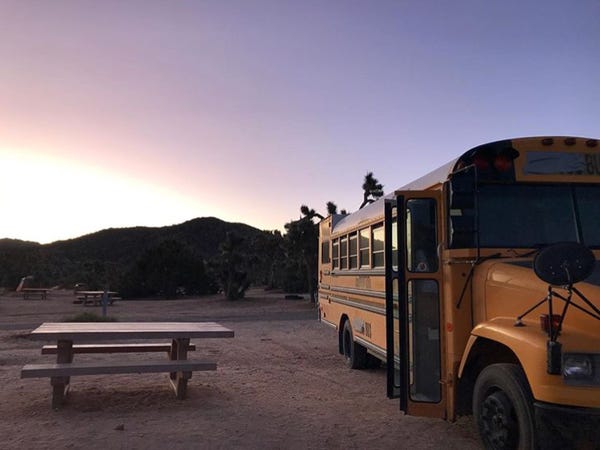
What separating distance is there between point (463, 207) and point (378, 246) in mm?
2968

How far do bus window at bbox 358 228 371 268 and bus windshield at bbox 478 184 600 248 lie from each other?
3316 mm

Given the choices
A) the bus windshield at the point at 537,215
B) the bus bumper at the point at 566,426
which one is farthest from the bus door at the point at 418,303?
the bus bumper at the point at 566,426

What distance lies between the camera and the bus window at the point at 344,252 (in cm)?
1002

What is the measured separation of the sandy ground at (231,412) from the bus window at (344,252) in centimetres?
178

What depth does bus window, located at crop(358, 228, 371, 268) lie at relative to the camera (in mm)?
8487

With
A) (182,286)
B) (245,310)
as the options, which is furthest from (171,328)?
(182,286)

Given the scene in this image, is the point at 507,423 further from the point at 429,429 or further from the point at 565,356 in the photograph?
the point at 429,429

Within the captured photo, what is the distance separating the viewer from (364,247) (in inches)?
343

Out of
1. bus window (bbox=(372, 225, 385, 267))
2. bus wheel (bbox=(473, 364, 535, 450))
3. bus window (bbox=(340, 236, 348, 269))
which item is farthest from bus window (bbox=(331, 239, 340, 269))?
bus wheel (bbox=(473, 364, 535, 450))

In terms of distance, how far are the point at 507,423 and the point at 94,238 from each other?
85841 millimetres

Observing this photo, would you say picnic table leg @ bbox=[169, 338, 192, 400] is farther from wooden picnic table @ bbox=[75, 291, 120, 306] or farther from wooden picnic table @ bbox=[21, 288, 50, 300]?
wooden picnic table @ bbox=[21, 288, 50, 300]

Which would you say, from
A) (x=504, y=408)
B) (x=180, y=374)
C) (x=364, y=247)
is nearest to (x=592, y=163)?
(x=504, y=408)

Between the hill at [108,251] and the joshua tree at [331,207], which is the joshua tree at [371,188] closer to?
the joshua tree at [331,207]

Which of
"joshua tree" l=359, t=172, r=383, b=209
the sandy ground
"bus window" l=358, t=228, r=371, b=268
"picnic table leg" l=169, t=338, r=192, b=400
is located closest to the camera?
the sandy ground
